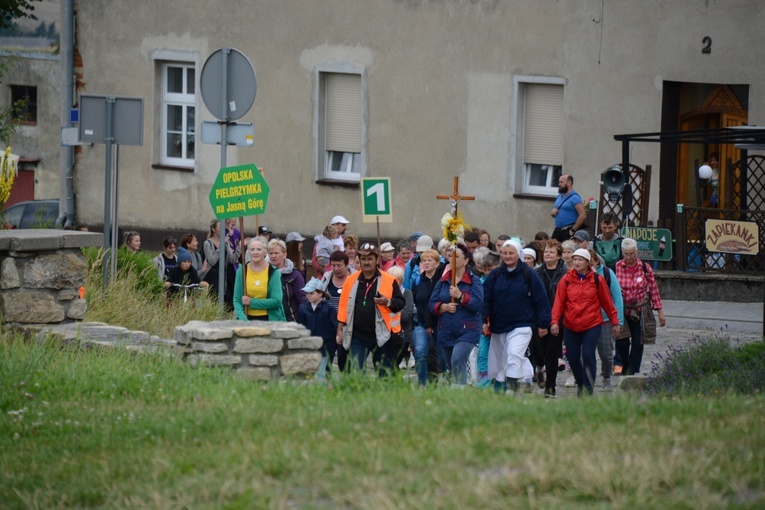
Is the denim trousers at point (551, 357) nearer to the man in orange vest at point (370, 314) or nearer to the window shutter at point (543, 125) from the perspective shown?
the man in orange vest at point (370, 314)

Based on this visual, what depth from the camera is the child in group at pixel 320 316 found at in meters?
13.9

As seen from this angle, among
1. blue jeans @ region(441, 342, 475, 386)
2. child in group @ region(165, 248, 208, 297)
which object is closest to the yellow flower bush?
child in group @ region(165, 248, 208, 297)

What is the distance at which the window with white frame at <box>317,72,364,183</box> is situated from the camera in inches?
1032

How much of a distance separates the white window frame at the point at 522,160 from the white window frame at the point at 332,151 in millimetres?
3110

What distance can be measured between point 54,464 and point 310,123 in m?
19.3

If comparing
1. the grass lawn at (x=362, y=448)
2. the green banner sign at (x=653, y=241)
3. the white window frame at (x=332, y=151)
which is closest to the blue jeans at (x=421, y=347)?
the grass lawn at (x=362, y=448)

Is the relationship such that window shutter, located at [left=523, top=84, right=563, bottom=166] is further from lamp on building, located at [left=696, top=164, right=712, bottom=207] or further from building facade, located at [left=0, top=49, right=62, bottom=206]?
building facade, located at [left=0, top=49, right=62, bottom=206]

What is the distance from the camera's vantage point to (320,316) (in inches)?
549

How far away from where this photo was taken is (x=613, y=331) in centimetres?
1441

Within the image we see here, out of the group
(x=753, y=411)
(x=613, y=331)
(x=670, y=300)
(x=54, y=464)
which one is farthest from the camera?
(x=670, y=300)

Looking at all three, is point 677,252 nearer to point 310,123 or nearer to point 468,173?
point 468,173

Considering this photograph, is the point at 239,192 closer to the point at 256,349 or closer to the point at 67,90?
the point at 256,349

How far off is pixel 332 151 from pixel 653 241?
302 inches

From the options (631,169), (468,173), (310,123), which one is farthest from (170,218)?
(631,169)
